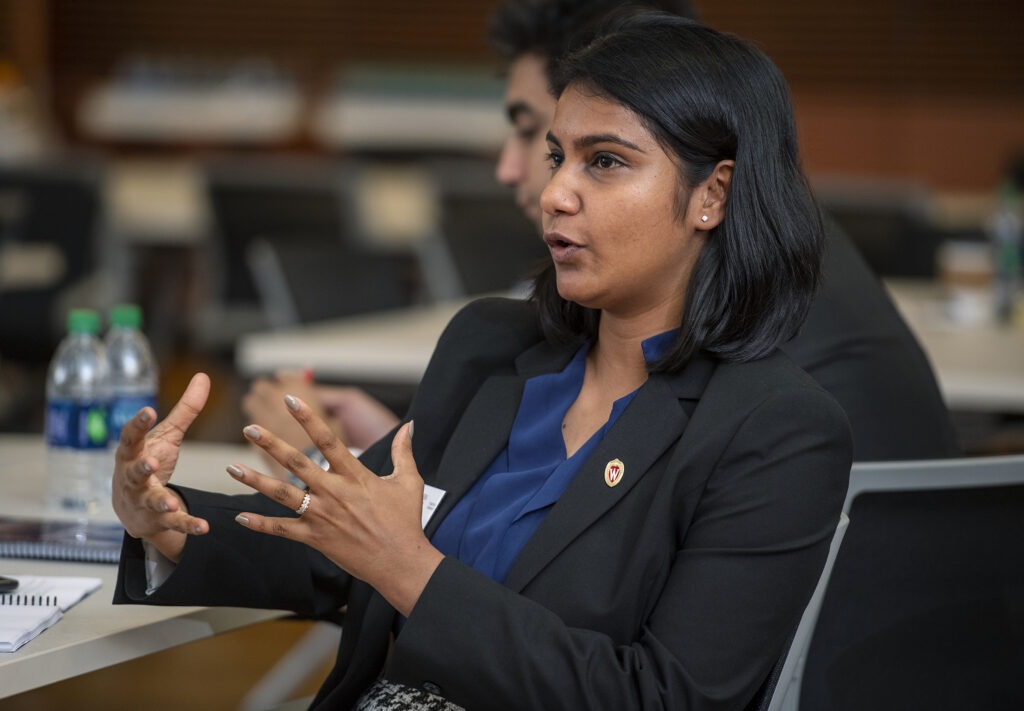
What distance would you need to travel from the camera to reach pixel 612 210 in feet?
5.39

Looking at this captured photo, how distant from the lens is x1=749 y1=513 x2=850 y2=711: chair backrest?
1.54m

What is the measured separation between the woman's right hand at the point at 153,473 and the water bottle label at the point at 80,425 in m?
0.65

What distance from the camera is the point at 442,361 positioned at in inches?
77.0

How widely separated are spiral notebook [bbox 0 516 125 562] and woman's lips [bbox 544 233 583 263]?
0.71 m

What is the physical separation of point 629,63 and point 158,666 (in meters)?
2.60

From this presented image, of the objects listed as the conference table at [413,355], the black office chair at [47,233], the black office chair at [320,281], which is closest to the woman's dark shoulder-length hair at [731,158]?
the conference table at [413,355]

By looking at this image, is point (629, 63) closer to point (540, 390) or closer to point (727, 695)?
point (540, 390)

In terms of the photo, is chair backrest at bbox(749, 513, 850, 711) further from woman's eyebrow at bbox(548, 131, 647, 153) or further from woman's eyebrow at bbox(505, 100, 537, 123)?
woman's eyebrow at bbox(505, 100, 537, 123)

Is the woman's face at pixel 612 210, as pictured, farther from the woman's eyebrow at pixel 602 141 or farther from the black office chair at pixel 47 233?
the black office chair at pixel 47 233

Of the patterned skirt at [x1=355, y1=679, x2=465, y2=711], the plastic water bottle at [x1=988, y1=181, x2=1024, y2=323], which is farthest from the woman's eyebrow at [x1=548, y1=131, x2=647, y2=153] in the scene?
the plastic water bottle at [x1=988, y1=181, x2=1024, y2=323]

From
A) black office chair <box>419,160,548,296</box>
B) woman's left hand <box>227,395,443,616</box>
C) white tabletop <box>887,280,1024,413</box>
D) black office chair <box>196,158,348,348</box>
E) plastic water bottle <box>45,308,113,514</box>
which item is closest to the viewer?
woman's left hand <box>227,395,443,616</box>

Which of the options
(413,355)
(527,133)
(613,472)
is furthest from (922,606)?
(413,355)

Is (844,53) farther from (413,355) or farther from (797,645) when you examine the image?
(797,645)

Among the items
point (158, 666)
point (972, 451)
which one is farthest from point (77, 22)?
point (972, 451)
